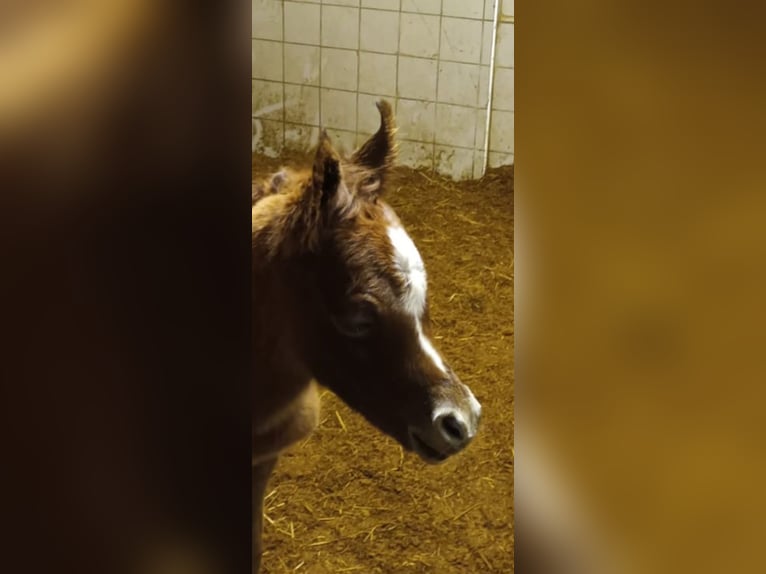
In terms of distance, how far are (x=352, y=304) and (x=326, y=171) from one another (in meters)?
0.23

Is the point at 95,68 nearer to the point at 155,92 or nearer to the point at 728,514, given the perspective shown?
the point at 155,92

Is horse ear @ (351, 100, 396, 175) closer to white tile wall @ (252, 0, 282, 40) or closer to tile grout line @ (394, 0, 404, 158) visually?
tile grout line @ (394, 0, 404, 158)

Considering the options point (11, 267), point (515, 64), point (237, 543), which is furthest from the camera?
point (237, 543)

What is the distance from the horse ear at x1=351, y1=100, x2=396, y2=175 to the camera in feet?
4.81

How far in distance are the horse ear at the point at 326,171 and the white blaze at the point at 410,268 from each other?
0.39ft

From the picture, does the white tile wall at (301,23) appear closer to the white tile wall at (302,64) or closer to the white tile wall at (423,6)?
the white tile wall at (302,64)

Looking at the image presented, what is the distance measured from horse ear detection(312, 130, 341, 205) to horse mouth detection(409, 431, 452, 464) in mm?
435

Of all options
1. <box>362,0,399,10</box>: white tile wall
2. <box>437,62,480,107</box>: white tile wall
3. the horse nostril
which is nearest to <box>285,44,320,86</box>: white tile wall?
<box>362,0,399,10</box>: white tile wall

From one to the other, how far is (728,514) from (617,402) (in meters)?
0.29

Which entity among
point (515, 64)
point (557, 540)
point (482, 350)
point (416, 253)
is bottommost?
point (557, 540)

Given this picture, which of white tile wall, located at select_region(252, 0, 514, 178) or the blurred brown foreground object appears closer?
white tile wall, located at select_region(252, 0, 514, 178)

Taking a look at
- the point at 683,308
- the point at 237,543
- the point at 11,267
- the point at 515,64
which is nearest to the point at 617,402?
the point at 683,308

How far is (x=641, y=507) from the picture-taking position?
160 centimetres

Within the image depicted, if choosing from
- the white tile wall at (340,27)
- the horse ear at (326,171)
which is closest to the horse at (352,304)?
the horse ear at (326,171)
